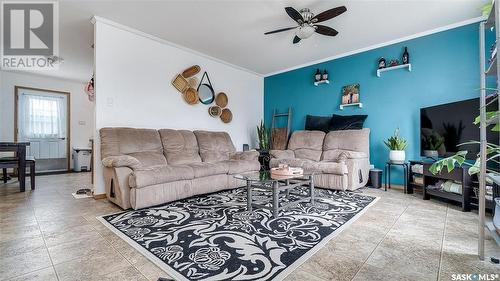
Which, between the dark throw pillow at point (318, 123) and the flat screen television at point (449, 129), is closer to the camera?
the flat screen television at point (449, 129)

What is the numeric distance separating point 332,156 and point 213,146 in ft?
6.98

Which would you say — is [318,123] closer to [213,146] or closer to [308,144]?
[308,144]

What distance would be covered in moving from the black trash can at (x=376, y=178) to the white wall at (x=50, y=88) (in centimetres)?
727

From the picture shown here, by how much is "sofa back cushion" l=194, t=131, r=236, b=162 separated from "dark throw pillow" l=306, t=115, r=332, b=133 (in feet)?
5.69

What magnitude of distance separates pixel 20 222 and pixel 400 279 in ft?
10.8

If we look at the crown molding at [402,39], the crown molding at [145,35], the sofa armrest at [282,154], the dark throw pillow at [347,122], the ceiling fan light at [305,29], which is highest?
the crown molding at [145,35]

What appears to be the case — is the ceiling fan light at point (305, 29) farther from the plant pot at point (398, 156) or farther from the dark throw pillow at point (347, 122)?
the plant pot at point (398, 156)

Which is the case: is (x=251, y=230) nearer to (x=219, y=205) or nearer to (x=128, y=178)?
(x=219, y=205)

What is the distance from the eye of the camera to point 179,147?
3.74 metres

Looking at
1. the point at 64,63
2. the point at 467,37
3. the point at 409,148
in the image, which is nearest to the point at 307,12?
the point at 467,37

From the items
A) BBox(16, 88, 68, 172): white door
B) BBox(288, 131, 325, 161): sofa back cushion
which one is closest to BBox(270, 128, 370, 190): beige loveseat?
BBox(288, 131, 325, 161): sofa back cushion

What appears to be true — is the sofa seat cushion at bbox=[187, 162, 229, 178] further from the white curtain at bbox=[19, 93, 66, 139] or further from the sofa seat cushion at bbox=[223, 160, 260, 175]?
the white curtain at bbox=[19, 93, 66, 139]

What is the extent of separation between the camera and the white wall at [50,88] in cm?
540

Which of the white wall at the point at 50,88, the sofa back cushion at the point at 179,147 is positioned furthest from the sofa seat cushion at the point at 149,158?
the white wall at the point at 50,88
